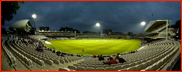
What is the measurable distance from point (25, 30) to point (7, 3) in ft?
257

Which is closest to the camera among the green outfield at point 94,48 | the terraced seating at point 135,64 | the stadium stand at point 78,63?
the terraced seating at point 135,64

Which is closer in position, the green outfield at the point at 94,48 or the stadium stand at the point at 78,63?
the stadium stand at the point at 78,63

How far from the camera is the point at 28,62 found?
668 cm

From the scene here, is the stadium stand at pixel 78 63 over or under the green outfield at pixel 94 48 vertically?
over

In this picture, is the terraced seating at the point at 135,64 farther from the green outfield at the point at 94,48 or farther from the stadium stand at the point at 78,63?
the green outfield at the point at 94,48

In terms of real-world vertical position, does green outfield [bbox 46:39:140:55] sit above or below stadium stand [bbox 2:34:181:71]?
below

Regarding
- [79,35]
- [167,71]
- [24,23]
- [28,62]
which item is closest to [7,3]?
[28,62]

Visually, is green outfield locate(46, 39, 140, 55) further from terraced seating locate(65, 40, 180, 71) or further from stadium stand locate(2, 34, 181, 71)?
stadium stand locate(2, 34, 181, 71)

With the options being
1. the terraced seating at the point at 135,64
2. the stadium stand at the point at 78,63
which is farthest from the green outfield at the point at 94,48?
the stadium stand at the point at 78,63

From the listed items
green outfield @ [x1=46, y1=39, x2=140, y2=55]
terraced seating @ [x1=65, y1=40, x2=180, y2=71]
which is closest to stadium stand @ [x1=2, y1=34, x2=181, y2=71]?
terraced seating @ [x1=65, y1=40, x2=180, y2=71]

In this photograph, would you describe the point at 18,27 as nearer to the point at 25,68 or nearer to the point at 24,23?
the point at 24,23

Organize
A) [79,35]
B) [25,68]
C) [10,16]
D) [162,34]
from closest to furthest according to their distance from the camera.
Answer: [25,68]
[10,16]
[162,34]
[79,35]

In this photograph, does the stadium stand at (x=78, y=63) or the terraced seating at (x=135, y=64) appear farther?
the stadium stand at (x=78, y=63)

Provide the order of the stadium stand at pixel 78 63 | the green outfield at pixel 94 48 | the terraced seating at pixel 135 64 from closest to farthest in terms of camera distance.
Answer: the terraced seating at pixel 135 64
the stadium stand at pixel 78 63
the green outfield at pixel 94 48
